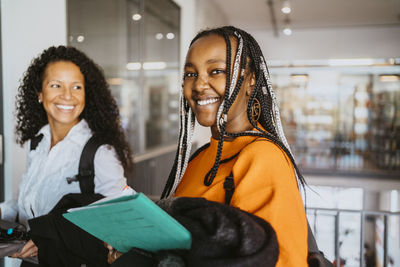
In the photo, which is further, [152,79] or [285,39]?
[285,39]

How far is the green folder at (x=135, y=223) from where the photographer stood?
0.77 meters

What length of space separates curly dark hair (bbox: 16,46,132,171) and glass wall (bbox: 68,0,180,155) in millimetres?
1442

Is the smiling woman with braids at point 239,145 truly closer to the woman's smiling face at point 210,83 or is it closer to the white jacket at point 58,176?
the woman's smiling face at point 210,83

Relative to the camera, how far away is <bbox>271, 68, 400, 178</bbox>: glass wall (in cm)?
1099

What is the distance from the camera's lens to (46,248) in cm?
143

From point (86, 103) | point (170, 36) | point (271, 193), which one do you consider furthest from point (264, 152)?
point (170, 36)

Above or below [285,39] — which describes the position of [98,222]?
below

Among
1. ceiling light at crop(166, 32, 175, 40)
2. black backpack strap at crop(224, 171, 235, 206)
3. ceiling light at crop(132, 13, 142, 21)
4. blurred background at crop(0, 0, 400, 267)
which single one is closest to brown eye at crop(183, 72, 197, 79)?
black backpack strap at crop(224, 171, 235, 206)

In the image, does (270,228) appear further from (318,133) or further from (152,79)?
(318,133)

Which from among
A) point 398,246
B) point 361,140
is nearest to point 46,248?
point 361,140

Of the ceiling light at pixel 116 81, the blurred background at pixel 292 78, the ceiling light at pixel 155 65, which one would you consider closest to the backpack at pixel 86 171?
the blurred background at pixel 292 78

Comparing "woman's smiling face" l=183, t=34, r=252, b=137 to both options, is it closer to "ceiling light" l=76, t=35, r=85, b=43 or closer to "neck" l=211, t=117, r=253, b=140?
"neck" l=211, t=117, r=253, b=140

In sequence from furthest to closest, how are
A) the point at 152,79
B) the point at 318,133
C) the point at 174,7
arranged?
the point at 318,133, the point at 174,7, the point at 152,79

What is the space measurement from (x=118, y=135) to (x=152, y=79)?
3.88 m
